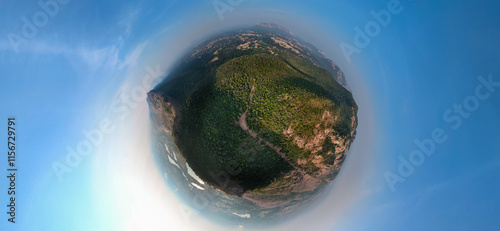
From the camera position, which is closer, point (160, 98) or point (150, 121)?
point (160, 98)

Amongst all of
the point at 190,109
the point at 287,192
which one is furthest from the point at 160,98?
the point at 287,192

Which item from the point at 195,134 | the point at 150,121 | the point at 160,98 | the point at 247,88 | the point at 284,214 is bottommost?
the point at 284,214

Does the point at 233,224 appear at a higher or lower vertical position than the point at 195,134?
lower

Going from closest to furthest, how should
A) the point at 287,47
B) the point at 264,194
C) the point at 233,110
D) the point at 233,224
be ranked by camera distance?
the point at 233,110, the point at 264,194, the point at 287,47, the point at 233,224

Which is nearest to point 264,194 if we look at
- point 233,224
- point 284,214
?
point 284,214

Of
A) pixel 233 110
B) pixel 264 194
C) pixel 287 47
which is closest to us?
pixel 233 110

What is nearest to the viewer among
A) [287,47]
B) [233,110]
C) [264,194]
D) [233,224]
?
[233,110]

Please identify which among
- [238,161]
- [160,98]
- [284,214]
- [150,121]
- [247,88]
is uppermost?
[150,121]

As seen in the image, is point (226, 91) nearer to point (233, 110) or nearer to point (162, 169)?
point (233, 110)

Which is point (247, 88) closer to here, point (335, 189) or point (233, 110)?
point (233, 110)
